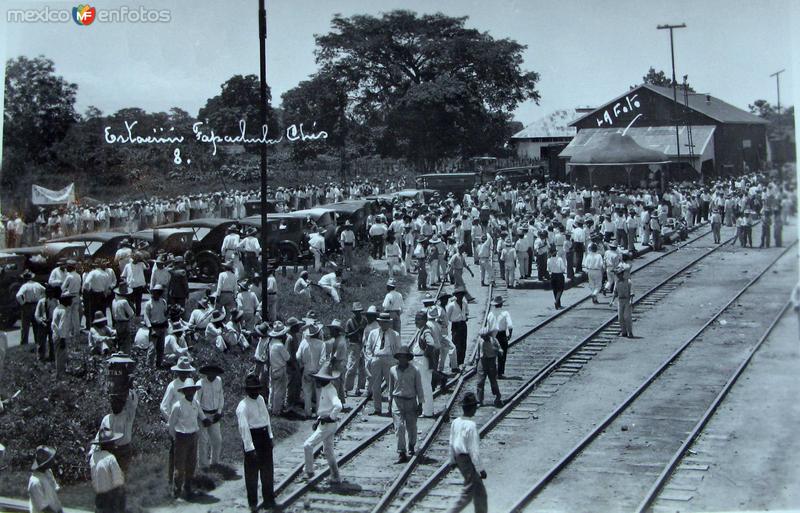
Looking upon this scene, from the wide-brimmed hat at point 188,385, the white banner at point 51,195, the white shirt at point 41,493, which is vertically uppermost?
the white banner at point 51,195

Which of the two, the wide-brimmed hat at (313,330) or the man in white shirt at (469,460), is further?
the wide-brimmed hat at (313,330)

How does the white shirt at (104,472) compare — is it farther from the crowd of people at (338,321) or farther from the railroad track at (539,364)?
the railroad track at (539,364)

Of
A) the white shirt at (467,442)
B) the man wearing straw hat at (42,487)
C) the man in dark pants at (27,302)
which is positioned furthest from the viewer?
the man in dark pants at (27,302)

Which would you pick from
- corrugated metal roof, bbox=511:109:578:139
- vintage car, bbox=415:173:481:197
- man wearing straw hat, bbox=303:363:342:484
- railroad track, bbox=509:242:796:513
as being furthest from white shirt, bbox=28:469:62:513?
vintage car, bbox=415:173:481:197

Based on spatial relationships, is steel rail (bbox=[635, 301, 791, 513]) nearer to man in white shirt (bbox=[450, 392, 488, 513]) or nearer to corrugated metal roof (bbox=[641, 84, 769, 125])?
man in white shirt (bbox=[450, 392, 488, 513])

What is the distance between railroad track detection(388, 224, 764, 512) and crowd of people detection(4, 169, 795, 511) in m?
0.43

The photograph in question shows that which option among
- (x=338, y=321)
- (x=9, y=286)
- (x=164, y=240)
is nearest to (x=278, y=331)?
(x=338, y=321)

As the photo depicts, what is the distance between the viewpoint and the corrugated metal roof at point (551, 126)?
15166 mm

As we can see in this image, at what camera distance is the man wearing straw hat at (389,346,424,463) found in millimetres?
10680

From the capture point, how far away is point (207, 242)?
18891mm

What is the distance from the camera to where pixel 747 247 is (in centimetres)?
2108

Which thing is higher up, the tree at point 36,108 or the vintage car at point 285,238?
the tree at point 36,108

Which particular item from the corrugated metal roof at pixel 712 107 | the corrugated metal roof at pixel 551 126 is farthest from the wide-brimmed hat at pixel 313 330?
the corrugated metal roof at pixel 712 107

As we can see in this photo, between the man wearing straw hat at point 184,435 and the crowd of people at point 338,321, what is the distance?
0.05 feet
